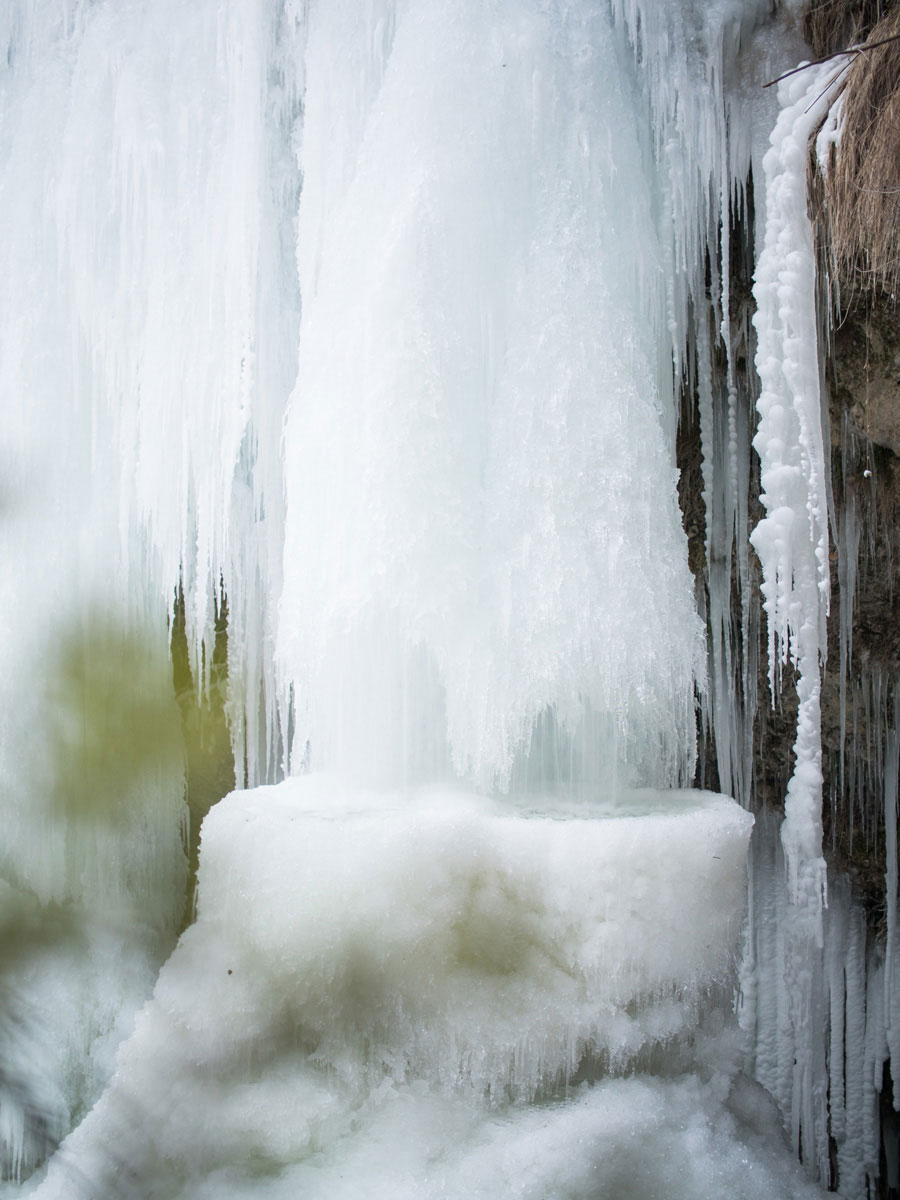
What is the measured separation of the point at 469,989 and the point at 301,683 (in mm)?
699

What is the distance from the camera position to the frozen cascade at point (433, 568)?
6.25 feet

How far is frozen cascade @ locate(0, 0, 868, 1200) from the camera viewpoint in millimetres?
1904

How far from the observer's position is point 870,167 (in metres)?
2.12

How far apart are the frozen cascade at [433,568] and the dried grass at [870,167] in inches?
10.6

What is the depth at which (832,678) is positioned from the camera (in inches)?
118

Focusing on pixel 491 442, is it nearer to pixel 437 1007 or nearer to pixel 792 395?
pixel 792 395

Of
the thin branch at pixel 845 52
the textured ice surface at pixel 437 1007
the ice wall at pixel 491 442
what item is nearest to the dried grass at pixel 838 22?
the thin branch at pixel 845 52

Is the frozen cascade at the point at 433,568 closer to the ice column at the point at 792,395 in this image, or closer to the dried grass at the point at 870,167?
the ice column at the point at 792,395

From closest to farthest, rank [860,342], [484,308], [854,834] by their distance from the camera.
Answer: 1. [484,308]
2. [860,342]
3. [854,834]

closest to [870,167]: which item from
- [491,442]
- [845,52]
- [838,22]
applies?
[845,52]

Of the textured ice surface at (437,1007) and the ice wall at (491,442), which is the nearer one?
the textured ice surface at (437,1007)

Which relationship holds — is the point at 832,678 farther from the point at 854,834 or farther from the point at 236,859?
the point at 236,859

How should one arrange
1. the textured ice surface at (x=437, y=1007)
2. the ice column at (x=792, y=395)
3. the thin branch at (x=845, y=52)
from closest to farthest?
the textured ice surface at (x=437, y=1007) < the thin branch at (x=845, y=52) < the ice column at (x=792, y=395)

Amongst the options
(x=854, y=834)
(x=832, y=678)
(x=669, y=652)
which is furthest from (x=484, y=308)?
(x=854, y=834)
